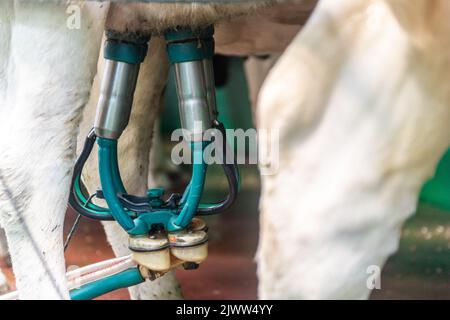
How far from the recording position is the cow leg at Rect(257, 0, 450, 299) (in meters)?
0.77

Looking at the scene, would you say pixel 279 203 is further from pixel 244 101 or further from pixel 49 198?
pixel 244 101

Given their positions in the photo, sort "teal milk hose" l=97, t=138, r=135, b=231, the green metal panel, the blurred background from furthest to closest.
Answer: the green metal panel → the blurred background → "teal milk hose" l=97, t=138, r=135, b=231

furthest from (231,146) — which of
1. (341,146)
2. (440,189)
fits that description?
(440,189)

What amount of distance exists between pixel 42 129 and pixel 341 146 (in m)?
0.45

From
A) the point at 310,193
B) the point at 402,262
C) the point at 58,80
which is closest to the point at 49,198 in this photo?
the point at 58,80

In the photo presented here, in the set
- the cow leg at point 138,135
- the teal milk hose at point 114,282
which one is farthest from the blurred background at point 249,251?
the teal milk hose at point 114,282

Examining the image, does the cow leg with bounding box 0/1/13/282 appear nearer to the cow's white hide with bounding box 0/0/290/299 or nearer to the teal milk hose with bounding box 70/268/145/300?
the cow's white hide with bounding box 0/0/290/299

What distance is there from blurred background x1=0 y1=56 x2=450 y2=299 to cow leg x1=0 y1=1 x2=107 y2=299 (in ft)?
1.68

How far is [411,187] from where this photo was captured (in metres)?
0.80

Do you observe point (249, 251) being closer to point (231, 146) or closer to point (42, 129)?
point (231, 146)

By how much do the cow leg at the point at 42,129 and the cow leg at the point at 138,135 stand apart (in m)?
0.28

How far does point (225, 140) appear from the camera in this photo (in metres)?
1.15

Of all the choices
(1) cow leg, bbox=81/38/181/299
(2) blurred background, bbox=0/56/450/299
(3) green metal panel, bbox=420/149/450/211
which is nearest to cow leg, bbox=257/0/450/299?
(1) cow leg, bbox=81/38/181/299
